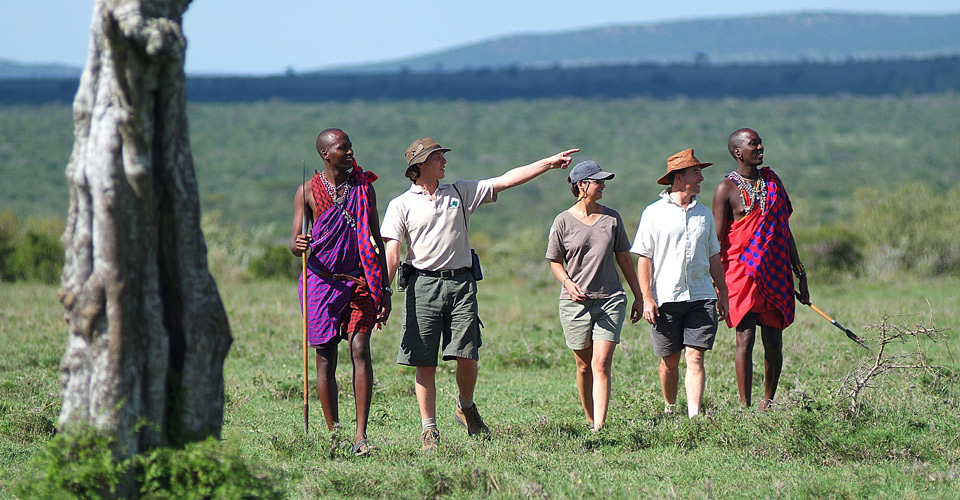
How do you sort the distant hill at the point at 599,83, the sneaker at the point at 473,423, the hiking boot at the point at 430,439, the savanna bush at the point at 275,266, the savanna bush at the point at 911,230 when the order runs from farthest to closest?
the distant hill at the point at 599,83, the savanna bush at the point at 275,266, the savanna bush at the point at 911,230, the sneaker at the point at 473,423, the hiking boot at the point at 430,439

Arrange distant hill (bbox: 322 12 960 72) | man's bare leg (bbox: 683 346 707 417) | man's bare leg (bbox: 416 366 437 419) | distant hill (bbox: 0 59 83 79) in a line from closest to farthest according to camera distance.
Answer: man's bare leg (bbox: 416 366 437 419), man's bare leg (bbox: 683 346 707 417), distant hill (bbox: 0 59 83 79), distant hill (bbox: 322 12 960 72)

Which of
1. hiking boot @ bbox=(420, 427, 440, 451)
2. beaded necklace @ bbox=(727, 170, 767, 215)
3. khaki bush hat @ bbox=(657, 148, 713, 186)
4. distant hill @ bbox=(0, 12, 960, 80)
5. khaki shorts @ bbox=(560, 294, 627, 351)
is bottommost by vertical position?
hiking boot @ bbox=(420, 427, 440, 451)

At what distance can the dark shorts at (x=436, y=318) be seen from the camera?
6.30 meters

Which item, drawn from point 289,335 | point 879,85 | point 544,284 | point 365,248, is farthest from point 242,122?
point 365,248

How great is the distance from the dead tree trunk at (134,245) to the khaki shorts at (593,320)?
2944 millimetres

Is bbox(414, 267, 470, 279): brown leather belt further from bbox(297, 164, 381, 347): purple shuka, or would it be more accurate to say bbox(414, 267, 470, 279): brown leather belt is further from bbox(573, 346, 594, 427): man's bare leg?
bbox(573, 346, 594, 427): man's bare leg

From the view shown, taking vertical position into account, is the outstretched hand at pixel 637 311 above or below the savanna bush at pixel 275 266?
above

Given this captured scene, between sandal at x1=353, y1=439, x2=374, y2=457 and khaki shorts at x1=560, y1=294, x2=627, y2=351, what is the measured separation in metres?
1.46

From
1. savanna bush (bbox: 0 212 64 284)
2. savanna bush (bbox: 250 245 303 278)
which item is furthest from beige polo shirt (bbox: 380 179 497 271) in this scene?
savanna bush (bbox: 250 245 303 278)

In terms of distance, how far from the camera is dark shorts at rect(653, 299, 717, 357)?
22.1 feet

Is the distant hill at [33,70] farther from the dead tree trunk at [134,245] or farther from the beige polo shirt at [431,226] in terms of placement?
the dead tree trunk at [134,245]

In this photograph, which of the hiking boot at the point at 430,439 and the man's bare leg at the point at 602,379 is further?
the man's bare leg at the point at 602,379

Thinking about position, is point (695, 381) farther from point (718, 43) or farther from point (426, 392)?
point (718, 43)

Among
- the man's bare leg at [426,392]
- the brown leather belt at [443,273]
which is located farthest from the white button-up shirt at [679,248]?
the man's bare leg at [426,392]
